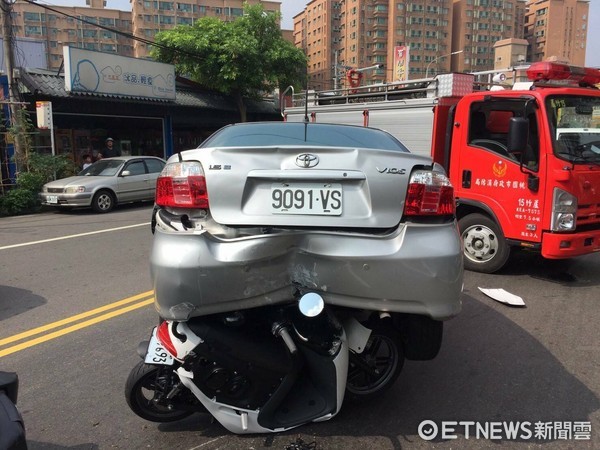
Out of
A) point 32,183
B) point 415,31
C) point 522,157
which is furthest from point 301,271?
point 415,31

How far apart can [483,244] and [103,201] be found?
32.0 feet

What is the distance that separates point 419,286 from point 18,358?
123 inches

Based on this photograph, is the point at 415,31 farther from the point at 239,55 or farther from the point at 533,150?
the point at 533,150

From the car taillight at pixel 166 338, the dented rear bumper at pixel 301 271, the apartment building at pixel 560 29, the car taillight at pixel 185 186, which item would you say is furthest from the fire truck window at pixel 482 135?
the apartment building at pixel 560 29

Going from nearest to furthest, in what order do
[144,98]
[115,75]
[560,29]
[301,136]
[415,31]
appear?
[301,136], [115,75], [144,98], [415,31], [560,29]

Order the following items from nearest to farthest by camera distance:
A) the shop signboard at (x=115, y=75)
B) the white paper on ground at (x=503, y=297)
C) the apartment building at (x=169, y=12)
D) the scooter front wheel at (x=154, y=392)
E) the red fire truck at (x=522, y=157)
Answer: the scooter front wheel at (x=154, y=392) → the white paper on ground at (x=503, y=297) → the red fire truck at (x=522, y=157) → the shop signboard at (x=115, y=75) → the apartment building at (x=169, y=12)

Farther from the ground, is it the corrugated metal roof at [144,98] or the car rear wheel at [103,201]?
the corrugated metal roof at [144,98]

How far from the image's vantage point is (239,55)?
78.7 ft

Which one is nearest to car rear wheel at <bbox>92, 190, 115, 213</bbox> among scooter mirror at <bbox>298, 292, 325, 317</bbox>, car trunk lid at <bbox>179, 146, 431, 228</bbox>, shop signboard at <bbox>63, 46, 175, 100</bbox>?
shop signboard at <bbox>63, 46, 175, 100</bbox>

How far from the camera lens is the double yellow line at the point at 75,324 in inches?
155

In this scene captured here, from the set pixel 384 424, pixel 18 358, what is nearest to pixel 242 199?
pixel 384 424

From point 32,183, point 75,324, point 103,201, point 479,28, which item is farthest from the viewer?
point 479,28
